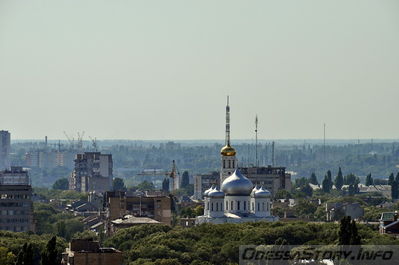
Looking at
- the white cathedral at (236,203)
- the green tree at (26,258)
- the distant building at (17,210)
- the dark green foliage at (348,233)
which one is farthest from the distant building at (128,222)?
the green tree at (26,258)

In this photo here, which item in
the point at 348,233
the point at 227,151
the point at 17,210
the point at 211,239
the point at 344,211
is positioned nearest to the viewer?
the point at 348,233

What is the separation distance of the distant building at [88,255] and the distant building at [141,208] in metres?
53.2

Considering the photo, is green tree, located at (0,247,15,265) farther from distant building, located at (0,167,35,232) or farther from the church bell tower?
the church bell tower

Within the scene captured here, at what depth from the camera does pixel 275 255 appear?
9050 centimetres

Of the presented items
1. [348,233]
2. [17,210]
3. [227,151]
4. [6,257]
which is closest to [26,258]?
[6,257]

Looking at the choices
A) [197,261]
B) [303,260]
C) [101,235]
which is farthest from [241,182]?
[303,260]

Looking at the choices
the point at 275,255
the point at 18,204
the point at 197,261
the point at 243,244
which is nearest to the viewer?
the point at 275,255

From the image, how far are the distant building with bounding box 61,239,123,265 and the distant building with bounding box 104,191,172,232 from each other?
5322 centimetres

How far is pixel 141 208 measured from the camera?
152 meters

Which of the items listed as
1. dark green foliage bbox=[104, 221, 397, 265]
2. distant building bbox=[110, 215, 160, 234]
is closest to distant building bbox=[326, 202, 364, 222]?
distant building bbox=[110, 215, 160, 234]

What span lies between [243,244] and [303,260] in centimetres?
2495

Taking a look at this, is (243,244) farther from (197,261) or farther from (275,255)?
(275,255)

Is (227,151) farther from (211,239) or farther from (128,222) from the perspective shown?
(211,239)

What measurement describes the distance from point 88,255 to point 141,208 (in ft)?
210
